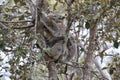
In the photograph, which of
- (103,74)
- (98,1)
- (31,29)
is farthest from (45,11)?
(103,74)

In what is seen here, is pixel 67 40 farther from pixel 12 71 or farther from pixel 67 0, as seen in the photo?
pixel 12 71

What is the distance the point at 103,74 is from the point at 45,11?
90 cm

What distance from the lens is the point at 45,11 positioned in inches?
90.2

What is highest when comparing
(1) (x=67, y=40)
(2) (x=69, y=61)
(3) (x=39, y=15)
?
(3) (x=39, y=15)

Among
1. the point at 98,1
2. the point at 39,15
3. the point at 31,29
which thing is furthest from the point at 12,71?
the point at 98,1

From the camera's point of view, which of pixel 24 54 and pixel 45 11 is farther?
pixel 45 11

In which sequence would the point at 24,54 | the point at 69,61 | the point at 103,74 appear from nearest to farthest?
the point at 24,54
the point at 69,61
the point at 103,74

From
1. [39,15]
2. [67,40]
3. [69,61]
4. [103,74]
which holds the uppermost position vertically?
[39,15]

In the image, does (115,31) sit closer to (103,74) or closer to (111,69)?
(111,69)

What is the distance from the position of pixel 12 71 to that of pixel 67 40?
0.58 meters

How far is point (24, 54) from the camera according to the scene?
6.38 feet

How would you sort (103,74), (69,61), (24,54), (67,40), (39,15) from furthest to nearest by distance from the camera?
1. (103,74)
2. (69,61)
3. (67,40)
4. (39,15)
5. (24,54)

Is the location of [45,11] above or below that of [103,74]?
above

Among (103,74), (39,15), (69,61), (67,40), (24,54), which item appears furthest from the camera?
(103,74)
